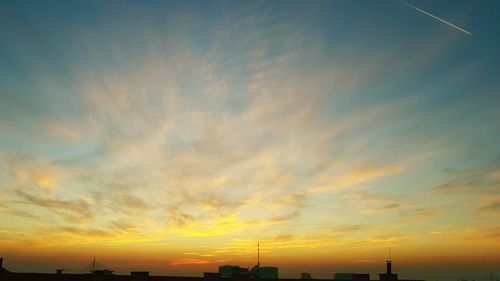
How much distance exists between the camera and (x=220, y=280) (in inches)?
1994

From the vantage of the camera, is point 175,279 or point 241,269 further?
point 241,269

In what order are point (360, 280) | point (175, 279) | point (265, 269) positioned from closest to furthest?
1. point (175, 279)
2. point (360, 280)
3. point (265, 269)

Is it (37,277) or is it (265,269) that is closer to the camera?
(37,277)

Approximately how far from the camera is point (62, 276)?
49.2m

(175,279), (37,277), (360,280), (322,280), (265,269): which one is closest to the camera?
(37,277)

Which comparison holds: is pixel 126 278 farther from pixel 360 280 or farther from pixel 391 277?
pixel 391 277

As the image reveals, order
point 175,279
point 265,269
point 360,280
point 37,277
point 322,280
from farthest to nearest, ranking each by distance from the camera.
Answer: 1. point 265,269
2. point 322,280
3. point 360,280
4. point 175,279
5. point 37,277

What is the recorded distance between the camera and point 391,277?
56.1m

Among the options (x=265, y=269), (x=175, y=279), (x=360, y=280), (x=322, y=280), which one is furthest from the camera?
(x=265, y=269)

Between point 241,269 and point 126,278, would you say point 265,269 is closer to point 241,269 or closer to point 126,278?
point 241,269

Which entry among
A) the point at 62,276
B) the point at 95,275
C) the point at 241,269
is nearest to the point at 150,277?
the point at 95,275

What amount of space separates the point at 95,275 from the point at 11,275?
30.3 ft

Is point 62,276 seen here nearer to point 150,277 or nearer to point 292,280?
point 150,277

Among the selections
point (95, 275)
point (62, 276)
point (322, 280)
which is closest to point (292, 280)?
point (322, 280)
